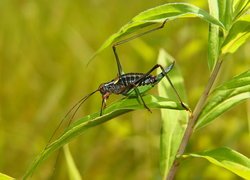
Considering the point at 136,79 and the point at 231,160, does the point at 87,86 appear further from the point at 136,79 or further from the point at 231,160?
the point at 231,160

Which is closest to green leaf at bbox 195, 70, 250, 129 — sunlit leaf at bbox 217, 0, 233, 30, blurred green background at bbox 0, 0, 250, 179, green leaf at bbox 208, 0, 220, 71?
green leaf at bbox 208, 0, 220, 71

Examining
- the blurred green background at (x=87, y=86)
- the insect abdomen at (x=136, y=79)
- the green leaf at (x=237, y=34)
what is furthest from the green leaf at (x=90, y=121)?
the blurred green background at (x=87, y=86)

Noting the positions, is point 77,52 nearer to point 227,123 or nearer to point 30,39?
point 30,39

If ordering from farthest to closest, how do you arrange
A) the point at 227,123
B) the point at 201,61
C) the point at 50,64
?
the point at 50,64, the point at 201,61, the point at 227,123

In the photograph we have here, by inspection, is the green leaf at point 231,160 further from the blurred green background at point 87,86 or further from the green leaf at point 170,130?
the blurred green background at point 87,86

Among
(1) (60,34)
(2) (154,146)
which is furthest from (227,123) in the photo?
(1) (60,34)
